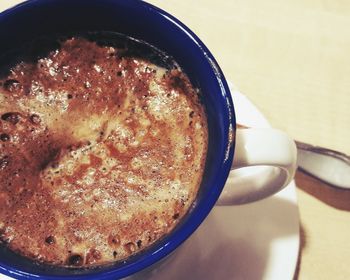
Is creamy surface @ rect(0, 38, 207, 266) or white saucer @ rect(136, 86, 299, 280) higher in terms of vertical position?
creamy surface @ rect(0, 38, 207, 266)

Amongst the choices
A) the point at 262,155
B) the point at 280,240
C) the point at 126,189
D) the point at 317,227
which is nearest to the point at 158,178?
the point at 126,189

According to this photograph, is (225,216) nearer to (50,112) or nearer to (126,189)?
(126,189)

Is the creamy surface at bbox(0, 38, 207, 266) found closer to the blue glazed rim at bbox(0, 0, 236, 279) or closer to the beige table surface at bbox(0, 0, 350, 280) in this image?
A: the blue glazed rim at bbox(0, 0, 236, 279)

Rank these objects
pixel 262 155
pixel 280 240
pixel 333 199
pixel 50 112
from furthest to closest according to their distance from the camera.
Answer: pixel 333 199 → pixel 280 240 → pixel 50 112 → pixel 262 155

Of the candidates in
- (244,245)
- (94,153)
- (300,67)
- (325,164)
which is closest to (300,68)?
(300,67)

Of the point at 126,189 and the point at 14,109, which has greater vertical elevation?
the point at 14,109

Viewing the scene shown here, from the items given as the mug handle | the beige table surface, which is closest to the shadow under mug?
the mug handle

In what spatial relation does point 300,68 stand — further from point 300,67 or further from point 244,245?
point 244,245
